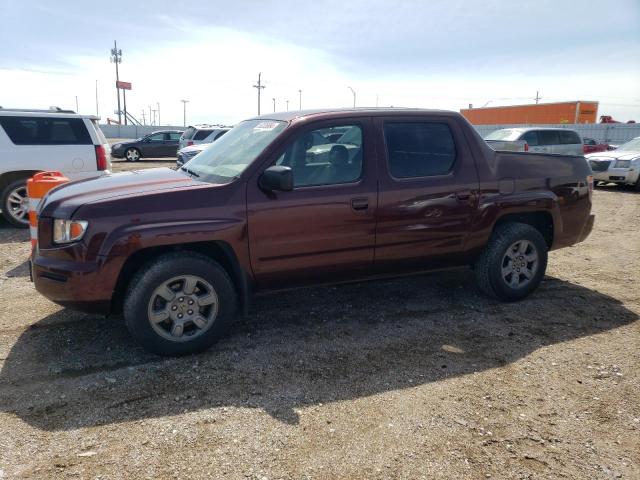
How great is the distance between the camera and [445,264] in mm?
4488

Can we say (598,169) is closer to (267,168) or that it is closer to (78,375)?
(267,168)

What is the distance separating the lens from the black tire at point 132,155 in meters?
22.9

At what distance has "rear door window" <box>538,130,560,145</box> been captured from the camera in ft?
48.6

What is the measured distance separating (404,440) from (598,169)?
13705mm

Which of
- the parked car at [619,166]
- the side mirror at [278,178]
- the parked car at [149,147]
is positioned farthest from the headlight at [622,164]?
the parked car at [149,147]

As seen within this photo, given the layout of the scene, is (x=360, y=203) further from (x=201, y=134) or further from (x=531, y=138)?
(x=201, y=134)

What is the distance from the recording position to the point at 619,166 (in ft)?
44.0

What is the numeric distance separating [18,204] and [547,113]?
1308 inches

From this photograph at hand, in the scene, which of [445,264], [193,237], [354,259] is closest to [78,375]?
[193,237]

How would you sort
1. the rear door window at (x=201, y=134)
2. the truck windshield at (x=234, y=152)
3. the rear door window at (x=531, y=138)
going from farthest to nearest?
the rear door window at (x=201, y=134) < the rear door window at (x=531, y=138) < the truck windshield at (x=234, y=152)

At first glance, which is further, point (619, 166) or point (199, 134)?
point (199, 134)

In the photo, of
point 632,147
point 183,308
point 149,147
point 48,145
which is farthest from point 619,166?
point 149,147

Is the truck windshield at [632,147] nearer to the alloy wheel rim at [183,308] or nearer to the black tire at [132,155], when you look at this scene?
the alloy wheel rim at [183,308]

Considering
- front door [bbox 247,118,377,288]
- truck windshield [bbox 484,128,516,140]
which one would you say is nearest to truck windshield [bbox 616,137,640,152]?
truck windshield [bbox 484,128,516,140]
